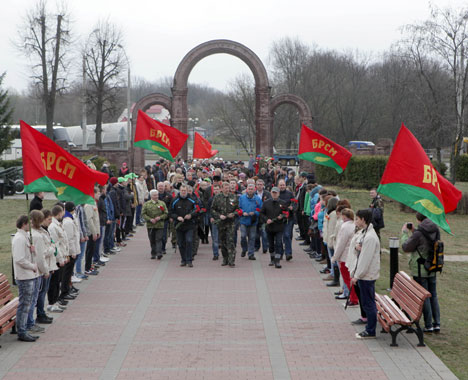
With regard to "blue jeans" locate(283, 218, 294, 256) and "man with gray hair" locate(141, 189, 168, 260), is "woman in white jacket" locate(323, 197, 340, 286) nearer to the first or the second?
"blue jeans" locate(283, 218, 294, 256)

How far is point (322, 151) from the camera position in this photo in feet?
55.3

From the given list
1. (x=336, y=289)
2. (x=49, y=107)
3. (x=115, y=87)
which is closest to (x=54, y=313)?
(x=336, y=289)

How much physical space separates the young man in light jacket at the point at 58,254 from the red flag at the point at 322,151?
7378 millimetres

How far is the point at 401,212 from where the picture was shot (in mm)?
29203

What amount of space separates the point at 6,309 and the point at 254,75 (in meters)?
33.8

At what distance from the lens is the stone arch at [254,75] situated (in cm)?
4075

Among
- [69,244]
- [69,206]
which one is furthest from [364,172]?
[69,244]

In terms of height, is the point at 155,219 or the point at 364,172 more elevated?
the point at 364,172

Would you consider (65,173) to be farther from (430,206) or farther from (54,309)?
(430,206)

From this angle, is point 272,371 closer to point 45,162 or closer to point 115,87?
point 45,162

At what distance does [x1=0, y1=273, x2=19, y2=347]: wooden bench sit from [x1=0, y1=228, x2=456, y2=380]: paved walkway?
276 mm

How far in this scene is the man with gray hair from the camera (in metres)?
16.4

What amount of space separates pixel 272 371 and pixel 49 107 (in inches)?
1626

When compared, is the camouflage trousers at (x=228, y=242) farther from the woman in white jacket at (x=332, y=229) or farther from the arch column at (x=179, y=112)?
the arch column at (x=179, y=112)
